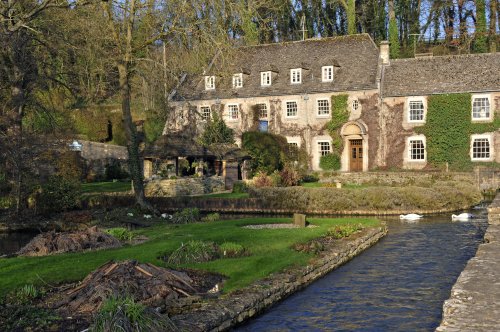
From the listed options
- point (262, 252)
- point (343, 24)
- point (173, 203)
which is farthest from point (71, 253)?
point (343, 24)

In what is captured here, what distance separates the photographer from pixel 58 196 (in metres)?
31.4

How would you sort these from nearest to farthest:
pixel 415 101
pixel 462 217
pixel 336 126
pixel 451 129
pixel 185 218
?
pixel 185 218 < pixel 462 217 < pixel 451 129 < pixel 415 101 < pixel 336 126

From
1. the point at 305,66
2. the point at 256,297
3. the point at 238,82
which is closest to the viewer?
the point at 256,297

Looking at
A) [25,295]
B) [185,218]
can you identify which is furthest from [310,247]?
[185,218]

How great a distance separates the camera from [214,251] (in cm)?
1697

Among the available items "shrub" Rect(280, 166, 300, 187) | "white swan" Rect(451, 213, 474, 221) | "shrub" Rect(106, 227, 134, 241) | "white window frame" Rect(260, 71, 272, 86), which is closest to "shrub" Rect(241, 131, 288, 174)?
"shrub" Rect(280, 166, 300, 187)

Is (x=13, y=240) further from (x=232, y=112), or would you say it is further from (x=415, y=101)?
(x=415, y=101)

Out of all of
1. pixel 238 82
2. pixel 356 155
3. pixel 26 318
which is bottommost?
pixel 26 318

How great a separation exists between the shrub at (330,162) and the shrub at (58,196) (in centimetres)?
2451

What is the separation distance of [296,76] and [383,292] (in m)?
39.6

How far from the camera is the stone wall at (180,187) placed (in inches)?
1505

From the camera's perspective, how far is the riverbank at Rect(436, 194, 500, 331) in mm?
9041

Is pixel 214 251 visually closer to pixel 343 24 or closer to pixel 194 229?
pixel 194 229

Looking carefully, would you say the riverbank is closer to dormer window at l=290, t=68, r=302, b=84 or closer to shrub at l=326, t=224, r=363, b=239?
shrub at l=326, t=224, r=363, b=239
